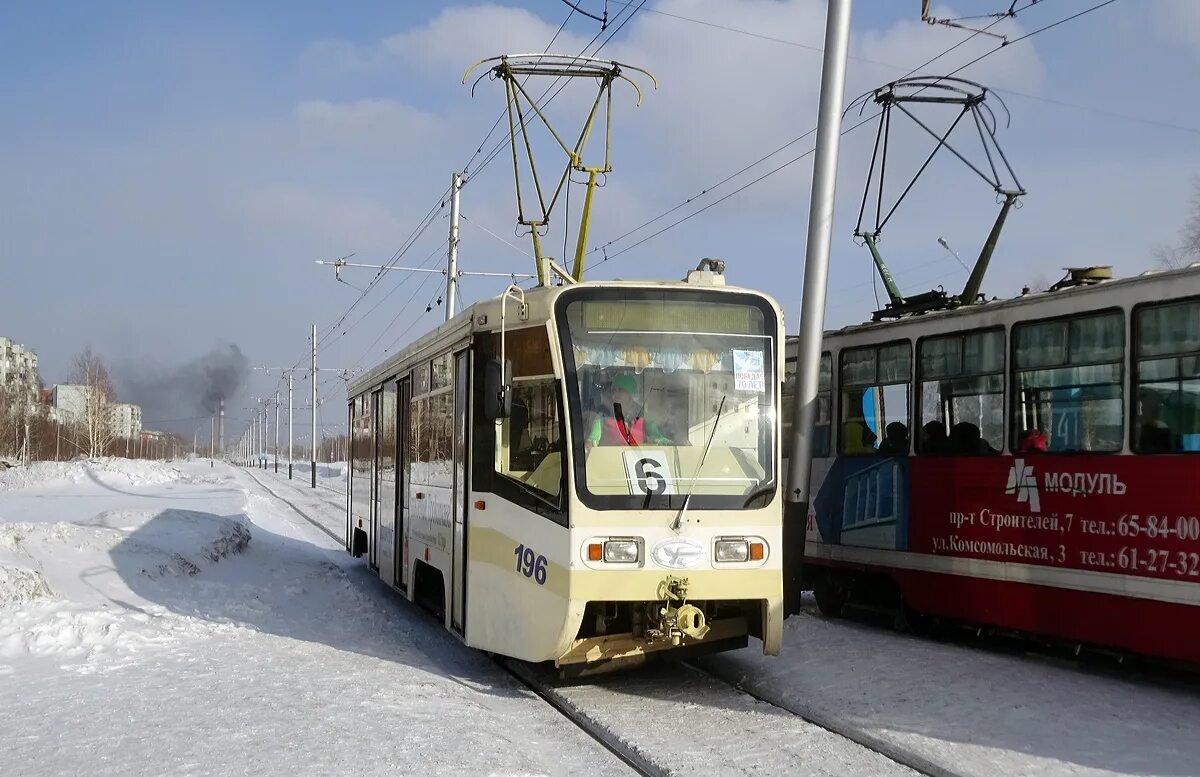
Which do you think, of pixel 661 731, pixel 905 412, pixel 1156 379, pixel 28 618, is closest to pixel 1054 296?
pixel 1156 379

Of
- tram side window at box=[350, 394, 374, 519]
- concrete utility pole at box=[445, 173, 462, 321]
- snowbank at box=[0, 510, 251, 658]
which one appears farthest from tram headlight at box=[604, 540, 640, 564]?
concrete utility pole at box=[445, 173, 462, 321]

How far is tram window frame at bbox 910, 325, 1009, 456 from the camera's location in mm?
9859

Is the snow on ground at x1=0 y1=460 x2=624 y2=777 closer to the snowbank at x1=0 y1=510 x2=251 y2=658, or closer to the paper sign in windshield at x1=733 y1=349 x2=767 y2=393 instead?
the snowbank at x1=0 y1=510 x2=251 y2=658

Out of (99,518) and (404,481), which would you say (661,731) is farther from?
(99,518)

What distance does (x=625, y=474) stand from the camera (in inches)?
309

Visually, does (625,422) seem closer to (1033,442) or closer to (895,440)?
(1033,442)

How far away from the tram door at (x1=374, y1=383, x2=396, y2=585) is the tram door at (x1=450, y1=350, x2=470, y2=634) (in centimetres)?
333

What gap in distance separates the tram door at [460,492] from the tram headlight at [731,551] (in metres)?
2.16

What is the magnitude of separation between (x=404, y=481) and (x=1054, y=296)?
6.66 meters

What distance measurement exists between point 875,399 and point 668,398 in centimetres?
429

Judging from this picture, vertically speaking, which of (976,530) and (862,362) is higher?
(862,362)

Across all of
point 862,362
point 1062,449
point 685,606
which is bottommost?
point 685,606

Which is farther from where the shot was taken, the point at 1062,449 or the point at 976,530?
the point at 976,530

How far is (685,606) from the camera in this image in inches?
305
